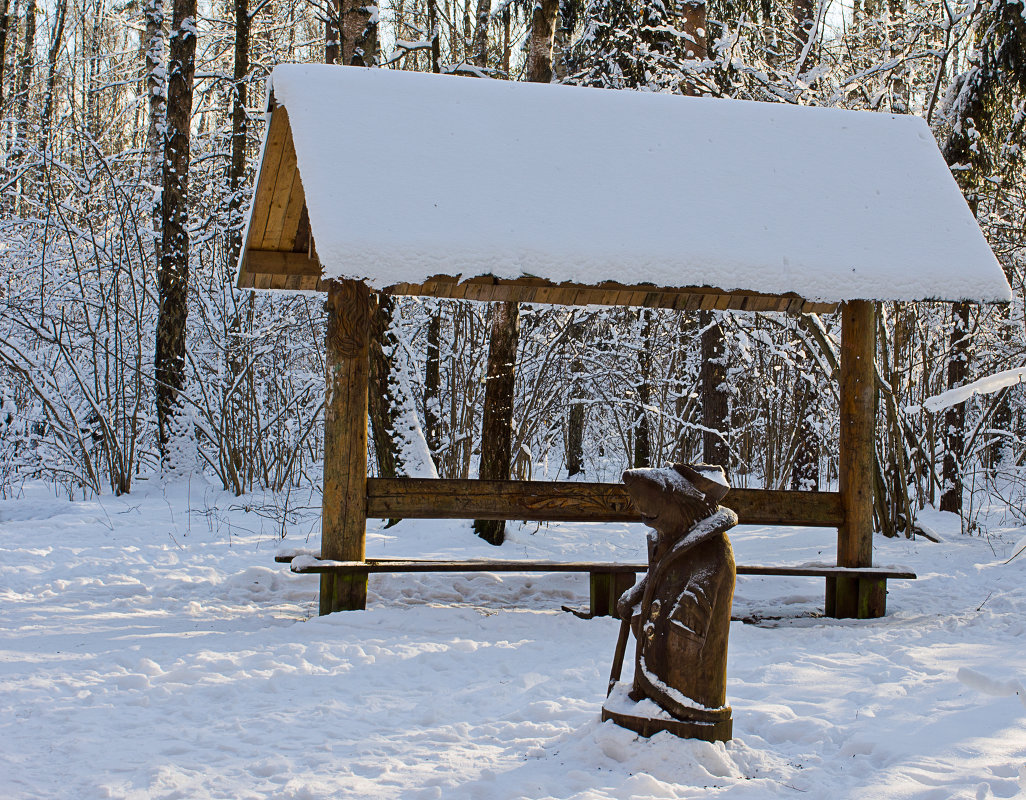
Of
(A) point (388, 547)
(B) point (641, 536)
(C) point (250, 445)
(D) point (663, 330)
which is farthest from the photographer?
(D) point (663, 330)

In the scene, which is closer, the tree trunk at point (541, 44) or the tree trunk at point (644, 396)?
the tree trunk at point (541, 44)

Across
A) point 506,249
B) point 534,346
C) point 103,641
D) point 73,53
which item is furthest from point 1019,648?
point 73,53

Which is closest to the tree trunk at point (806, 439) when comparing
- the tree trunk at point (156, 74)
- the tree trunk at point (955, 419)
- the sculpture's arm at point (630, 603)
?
the tree trunk at point (955, 419)

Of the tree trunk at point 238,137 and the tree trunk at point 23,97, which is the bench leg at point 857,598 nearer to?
the tree trunk at point 238,137

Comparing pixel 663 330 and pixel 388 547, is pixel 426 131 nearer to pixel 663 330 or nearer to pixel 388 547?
pixel 388 547

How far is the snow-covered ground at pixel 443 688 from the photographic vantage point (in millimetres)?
3457

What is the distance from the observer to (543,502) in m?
6.65

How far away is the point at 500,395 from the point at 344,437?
3.22 metres

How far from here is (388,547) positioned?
883cm

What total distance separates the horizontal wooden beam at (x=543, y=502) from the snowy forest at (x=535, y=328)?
256 cm

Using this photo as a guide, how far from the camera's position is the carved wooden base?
3.64 meters

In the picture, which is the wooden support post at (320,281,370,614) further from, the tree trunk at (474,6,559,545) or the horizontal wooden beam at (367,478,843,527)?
the tree trunk at (474,6,559,545)

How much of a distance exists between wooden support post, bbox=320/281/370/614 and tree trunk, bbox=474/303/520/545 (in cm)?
307

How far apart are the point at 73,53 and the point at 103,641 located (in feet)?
70.6
